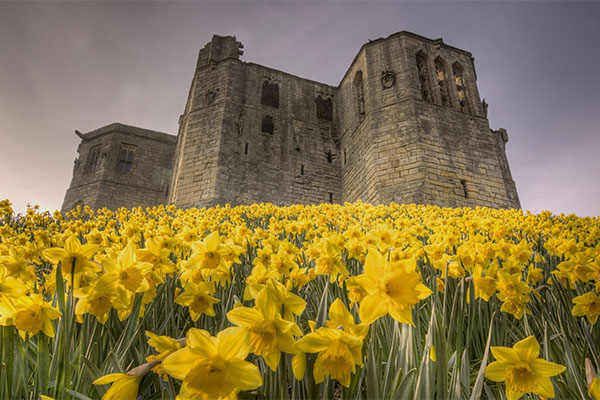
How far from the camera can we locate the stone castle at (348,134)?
12.3 meters

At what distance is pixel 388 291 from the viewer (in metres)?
0.80

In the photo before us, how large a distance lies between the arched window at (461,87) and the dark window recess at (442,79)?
0.57 metres

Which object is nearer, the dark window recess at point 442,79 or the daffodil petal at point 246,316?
the daffodil petal at point 246,316

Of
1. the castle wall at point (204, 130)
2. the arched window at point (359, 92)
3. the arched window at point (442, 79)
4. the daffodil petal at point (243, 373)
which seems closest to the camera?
the daffodil petal at point (243, 373)

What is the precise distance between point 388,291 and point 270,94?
17491 millimetres

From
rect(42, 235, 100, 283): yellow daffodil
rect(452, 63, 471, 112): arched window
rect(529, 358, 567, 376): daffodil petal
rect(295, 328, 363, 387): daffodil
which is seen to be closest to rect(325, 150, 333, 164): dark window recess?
rect(452, 63, 471, 112): arched window

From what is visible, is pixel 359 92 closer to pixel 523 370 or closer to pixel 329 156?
pixel 329 156

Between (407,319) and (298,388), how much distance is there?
33 centimetres

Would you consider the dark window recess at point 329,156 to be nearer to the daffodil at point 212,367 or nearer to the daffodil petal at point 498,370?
the daffodil petal at point 498,370

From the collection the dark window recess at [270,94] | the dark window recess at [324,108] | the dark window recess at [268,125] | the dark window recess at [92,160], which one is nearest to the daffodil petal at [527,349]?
the dark window recess at [268,125]

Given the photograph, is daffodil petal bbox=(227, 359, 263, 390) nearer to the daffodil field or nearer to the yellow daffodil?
the daffodil field

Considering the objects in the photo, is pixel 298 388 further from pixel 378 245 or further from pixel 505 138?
pixel 505 138

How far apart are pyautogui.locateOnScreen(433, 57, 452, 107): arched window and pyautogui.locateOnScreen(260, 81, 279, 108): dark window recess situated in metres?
8.37

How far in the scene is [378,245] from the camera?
1759 mm
